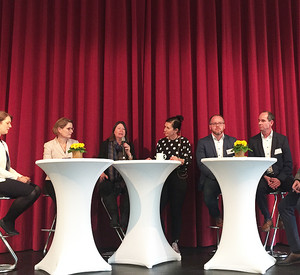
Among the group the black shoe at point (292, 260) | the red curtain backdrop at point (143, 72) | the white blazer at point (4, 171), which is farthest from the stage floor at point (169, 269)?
the white blazer at point (4, 171)

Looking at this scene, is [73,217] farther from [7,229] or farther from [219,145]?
[219,145]

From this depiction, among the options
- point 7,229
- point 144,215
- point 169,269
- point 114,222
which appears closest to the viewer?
point 169,269

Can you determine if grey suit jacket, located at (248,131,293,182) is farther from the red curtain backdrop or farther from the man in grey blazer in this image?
the man in grey blazer

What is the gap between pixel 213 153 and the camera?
13.2 feet

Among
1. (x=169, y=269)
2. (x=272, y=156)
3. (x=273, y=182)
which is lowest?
(x=169, y=269)

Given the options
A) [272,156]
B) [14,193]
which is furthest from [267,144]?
[14,193]

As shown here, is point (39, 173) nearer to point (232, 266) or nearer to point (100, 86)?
point (100, 86)

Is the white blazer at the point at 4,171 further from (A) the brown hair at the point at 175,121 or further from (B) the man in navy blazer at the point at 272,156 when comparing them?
(B) the man in navy blazer at the point at 272,156

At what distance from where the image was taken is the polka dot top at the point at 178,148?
13.1ft

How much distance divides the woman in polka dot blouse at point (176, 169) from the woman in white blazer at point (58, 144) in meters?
1.00

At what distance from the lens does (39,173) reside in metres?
4.16

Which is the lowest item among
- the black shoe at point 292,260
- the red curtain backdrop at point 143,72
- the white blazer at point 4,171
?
the black shoe at point 292,260

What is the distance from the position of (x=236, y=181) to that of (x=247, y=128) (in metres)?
1.70

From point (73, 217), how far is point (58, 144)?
1221mm
